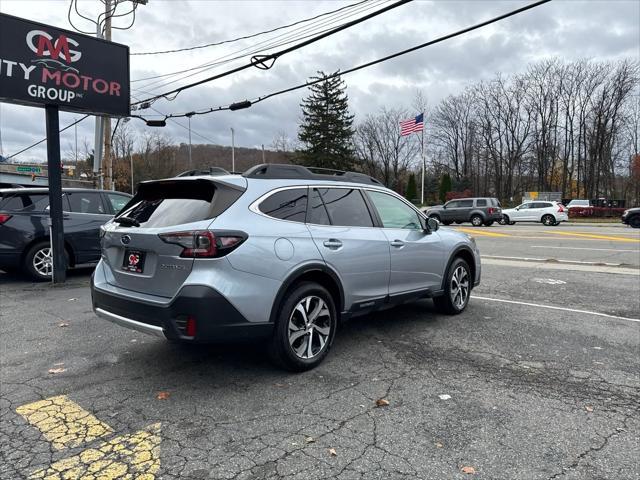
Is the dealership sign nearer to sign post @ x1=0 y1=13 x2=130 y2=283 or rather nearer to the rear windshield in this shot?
sign post @ x1=0 y1=13 x2=130 y2=283

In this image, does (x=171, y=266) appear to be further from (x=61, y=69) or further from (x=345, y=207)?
(x=61, y=69)

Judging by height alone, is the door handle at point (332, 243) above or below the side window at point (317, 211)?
below

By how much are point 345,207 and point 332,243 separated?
0.59 meters

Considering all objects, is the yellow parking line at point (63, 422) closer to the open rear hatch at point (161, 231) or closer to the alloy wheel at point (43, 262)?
the open rear hatch at point (161, 231)

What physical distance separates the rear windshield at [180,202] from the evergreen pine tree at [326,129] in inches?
2170

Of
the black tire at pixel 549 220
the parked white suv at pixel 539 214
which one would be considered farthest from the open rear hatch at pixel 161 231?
the black tire at pixel 549 220

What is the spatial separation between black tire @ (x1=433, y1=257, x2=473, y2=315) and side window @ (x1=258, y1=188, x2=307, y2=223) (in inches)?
98.5

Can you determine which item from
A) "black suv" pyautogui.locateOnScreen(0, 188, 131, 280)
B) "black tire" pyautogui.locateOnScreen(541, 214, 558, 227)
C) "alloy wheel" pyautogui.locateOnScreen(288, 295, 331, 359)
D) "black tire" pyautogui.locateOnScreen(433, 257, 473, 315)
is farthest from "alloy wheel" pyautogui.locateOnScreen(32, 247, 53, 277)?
"black tire" pyautogui.locateOnScreen(541, 214, 558, 227)

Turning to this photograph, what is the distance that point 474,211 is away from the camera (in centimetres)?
2933

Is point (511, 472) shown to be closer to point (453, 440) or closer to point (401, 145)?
point (453, 440)

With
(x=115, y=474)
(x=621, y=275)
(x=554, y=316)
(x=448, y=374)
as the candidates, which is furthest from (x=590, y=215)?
(x=115, y=474)

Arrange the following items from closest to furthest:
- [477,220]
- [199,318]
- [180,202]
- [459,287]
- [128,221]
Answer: [199,318]
[180,202]
[128,221]
[459,287]
[477,220]

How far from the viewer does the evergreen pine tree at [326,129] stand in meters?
58.9

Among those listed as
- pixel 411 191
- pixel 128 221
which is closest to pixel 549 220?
pixel 128 221
